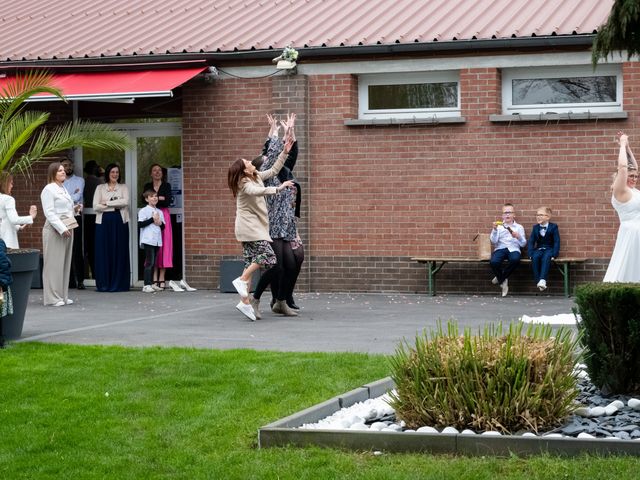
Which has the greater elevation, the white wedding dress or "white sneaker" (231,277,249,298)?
the white wedding dress

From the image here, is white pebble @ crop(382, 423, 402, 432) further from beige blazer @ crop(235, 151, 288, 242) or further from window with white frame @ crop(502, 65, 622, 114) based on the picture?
window with white frame @ crop(502, 65, 622, 114)

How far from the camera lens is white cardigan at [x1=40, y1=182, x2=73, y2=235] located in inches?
659

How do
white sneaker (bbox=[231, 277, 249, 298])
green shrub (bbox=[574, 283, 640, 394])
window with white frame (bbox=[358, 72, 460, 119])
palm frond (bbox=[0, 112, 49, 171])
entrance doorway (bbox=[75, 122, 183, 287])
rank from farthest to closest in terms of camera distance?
1. entrance doorway (bbox=[75, 122, 183, 287])
2. window with white frame (bbox=[358, 72, 460, 119])
3. white sneaker (bbox=[231, 277, 249, 298])
4. palm frond (bbox=[0, 112, 49, 171])
5. green shrub (bbox=[574, 283, 640, 394])

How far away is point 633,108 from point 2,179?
8423mm

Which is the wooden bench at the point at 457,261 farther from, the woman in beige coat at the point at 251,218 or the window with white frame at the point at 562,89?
the woman in beige coat at the point at 251,218

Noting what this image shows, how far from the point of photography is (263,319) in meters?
14.6

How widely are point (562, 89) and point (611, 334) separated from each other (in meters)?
10.2

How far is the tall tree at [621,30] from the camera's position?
26.4ft

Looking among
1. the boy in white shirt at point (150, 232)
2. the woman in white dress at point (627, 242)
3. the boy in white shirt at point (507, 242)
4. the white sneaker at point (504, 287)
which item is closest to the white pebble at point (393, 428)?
the woman in white dress at point (627, 242)

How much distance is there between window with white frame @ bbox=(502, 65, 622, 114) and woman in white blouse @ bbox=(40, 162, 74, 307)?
6369mm

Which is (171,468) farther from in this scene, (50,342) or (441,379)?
(50,342)

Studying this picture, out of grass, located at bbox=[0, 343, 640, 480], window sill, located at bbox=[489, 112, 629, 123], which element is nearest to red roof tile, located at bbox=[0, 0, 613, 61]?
window sill, located at bbox=[489, 112, 629, 123]

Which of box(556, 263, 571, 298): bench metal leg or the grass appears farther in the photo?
box(556, 263, 571, 298): bench metal leg

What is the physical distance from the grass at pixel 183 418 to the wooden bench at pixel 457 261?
24.4 ft
